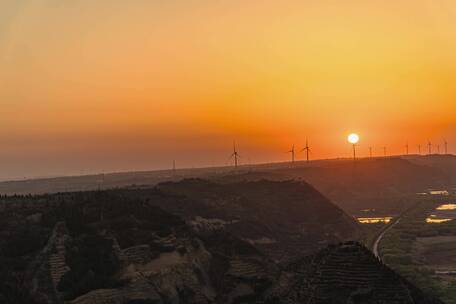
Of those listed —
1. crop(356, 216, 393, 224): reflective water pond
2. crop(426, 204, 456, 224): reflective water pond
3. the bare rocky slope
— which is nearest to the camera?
the bare rocky slope

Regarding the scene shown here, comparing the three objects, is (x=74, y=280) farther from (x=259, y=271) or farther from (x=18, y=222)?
(x=259, y=271)

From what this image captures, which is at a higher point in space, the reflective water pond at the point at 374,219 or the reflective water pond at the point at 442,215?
the reflective water pond at the point at 442,215

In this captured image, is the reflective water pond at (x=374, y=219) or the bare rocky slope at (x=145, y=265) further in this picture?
the reflective water pond at (x=374, y=219)

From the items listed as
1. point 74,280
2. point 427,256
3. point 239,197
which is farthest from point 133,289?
point 239,197

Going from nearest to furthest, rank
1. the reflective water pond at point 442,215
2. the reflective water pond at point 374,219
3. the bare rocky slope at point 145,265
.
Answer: the bare rocky slope at point 145,265, the reflective water pond at point 442,215, the reflective water pond at point 374,219

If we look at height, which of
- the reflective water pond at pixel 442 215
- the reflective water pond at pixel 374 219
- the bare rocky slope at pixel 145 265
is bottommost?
the reflective water pond at pixel 374 219

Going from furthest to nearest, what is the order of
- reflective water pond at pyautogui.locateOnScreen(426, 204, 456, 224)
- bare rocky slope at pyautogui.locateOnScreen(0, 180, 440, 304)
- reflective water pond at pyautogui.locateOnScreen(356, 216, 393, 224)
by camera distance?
reflective water pond at pyautogui.locateOnScreen(356, 216, 393, 224) < reflective water pond at pyautogui.locateOnScreen(426, 204, 456, 224) < bare rocky slope at pyautogui.locateOnScreen(0, 180, 440, 304)

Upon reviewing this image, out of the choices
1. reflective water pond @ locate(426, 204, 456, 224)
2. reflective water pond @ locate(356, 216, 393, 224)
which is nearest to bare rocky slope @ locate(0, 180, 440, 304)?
reflective water pond @ locate(356, 216, 393, 224)

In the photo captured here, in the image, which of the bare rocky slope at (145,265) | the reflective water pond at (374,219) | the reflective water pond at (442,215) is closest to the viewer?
the bare rocky slope at (145,265)

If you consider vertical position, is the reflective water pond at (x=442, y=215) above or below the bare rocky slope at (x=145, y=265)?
below

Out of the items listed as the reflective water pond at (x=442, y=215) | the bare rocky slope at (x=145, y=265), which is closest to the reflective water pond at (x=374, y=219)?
the reflective water pond at (x=442, y=215)

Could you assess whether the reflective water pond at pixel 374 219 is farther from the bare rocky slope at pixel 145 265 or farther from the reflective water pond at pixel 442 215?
the bare rocky slope at pixel 145 265

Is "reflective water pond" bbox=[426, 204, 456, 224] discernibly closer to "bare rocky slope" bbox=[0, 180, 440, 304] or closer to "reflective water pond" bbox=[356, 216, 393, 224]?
"reflective water pond" bbox=[356, 216, 393, 224]
